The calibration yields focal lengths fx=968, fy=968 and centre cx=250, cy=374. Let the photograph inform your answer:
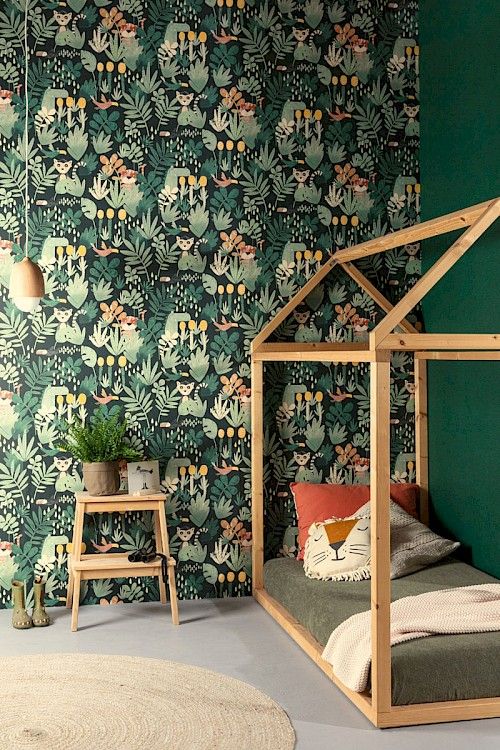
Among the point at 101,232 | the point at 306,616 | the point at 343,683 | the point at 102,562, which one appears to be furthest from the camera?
the point at 101,232

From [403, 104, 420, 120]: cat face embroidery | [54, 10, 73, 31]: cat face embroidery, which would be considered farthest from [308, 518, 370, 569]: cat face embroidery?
[54, 10, 73, 31]: cat face embroidery

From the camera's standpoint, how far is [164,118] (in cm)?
533

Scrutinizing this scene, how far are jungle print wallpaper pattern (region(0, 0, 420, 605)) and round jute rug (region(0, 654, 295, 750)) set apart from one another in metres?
1.17

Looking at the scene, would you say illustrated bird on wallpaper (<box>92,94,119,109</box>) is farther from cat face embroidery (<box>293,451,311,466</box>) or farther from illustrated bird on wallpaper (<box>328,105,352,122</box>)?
cat face embroidery (<box>293,451,311,466</box>)

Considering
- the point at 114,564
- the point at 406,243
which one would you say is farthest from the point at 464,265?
the point at 114,564

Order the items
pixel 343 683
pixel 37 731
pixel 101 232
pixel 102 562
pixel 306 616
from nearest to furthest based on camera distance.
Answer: pixel 37 731, pixel 343 683, pixel 306 616, pixel 102 562, pixel 101 232

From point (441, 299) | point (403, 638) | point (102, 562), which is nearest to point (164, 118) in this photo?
point (441, 299)

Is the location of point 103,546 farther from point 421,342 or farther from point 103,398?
point 421,342

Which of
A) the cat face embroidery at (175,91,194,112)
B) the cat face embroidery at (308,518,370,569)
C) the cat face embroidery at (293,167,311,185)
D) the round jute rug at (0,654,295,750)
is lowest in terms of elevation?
the round jute rug at (0,654,295,750)

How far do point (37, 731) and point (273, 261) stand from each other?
2919mm

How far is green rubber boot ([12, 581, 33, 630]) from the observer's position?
475 cm

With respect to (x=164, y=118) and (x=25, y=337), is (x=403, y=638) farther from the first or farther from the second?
(x=164, y=118)

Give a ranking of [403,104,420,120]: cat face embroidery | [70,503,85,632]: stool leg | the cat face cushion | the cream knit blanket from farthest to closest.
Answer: [403,104,420,120]: cat face embroidery
[70,503,85,632]: stool leg
the cat face cushion
the cream knit blanket

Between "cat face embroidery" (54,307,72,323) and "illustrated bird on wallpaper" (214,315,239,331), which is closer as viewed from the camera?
"cat face embroidery" (54,307,72,323)
